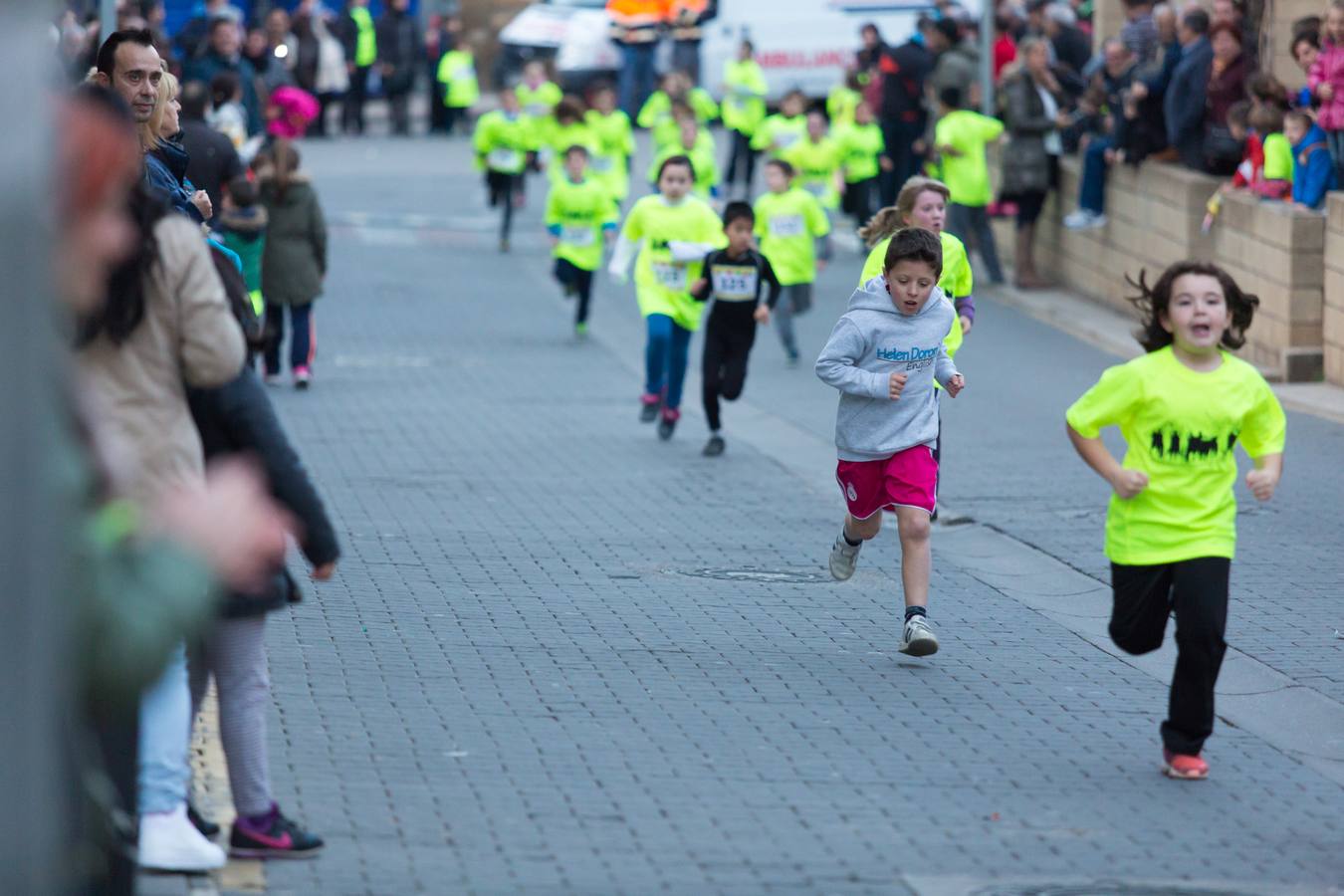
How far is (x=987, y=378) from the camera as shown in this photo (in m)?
16.2

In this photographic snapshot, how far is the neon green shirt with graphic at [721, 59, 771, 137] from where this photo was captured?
28.1m

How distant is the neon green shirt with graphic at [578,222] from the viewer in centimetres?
1856

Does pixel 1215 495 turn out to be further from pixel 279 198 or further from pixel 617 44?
pixel 617 44

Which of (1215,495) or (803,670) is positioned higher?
(1215,495)

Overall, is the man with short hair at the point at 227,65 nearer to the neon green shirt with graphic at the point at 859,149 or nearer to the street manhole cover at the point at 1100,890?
the neon green shirt with graphic at the point at 859,149

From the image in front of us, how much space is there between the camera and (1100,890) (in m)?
5.32

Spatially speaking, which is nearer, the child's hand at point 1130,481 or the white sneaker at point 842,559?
the child's hand at point 1130,481

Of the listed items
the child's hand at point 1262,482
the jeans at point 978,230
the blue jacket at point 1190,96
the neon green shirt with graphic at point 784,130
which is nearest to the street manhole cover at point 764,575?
the child's hand at point 1262,482

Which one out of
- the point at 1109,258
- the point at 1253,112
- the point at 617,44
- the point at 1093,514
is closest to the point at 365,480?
the point at 1093,514

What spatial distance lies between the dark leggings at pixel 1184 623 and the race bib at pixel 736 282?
22.2ft

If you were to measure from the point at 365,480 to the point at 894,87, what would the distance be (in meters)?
13.6

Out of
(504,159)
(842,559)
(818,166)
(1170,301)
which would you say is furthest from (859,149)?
(1170,301)

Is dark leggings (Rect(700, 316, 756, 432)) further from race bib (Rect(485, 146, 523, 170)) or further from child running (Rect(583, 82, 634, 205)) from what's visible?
race bib (Rect(485, 146, 523, 170))

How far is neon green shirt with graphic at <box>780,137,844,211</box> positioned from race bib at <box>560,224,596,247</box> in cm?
381
